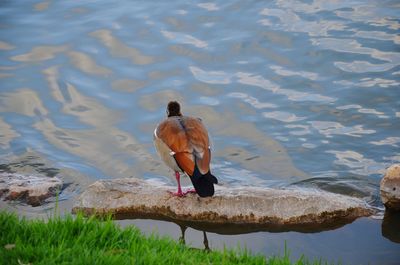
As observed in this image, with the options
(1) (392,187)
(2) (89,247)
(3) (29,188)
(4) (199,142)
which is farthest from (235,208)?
(3) (29,188)

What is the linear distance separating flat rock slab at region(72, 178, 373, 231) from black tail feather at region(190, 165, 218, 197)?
0.51 meters

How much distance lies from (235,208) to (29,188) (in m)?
2.53

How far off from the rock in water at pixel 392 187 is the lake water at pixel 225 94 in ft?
0.63

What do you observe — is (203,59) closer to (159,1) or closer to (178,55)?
(178,55)

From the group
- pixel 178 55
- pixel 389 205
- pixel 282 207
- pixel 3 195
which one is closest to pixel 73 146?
pixel 3 195

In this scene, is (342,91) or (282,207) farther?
(342,91)

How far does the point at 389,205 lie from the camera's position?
7.78 m

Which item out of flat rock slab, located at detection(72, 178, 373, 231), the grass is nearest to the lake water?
flat rock slab, located at detection(72, 178, 373, 231)

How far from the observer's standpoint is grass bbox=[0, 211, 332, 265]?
206 inches

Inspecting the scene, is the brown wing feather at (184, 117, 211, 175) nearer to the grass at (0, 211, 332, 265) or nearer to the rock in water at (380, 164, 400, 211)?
the grass at (0, 211, 332, 265)

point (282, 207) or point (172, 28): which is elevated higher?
point (172, 28)

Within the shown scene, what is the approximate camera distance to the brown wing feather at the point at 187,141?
23.9 feet

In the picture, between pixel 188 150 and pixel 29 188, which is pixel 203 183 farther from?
pixel 29 188

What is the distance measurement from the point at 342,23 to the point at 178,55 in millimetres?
2951
